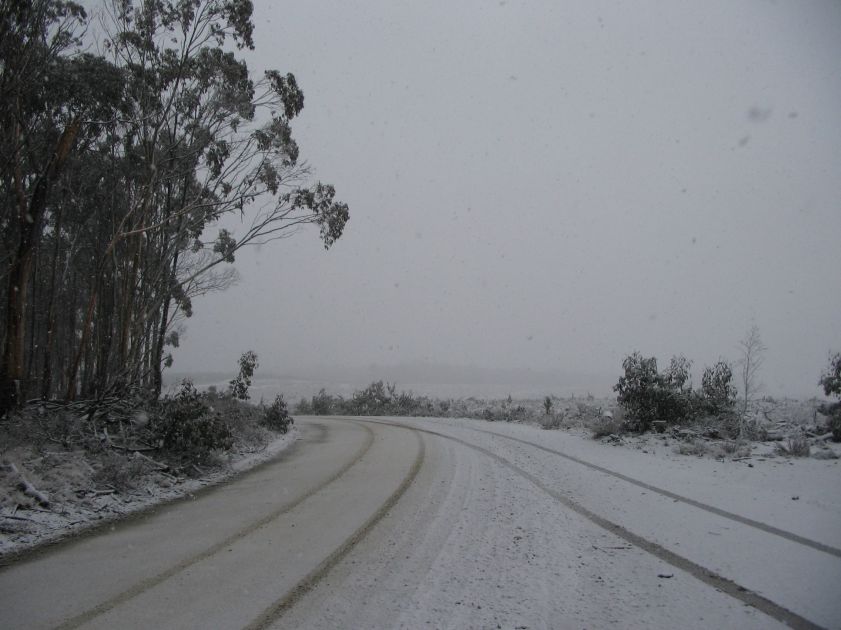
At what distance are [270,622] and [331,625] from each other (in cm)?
47

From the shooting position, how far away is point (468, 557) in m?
4.81

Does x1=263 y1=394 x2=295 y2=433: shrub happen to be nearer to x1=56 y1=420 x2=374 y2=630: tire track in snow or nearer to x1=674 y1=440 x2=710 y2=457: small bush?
x1=56 y1=420 x2=374 y2=630: tire track in snow

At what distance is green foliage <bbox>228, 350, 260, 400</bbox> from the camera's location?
21156mm

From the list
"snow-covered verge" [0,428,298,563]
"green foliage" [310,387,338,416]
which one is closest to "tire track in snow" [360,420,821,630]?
"snow-covered verge" [0,428,298,563]

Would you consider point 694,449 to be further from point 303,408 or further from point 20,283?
point 303,408

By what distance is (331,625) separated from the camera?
11.7 feet

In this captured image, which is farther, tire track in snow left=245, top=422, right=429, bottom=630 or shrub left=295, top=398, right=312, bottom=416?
shrub left=295, top=398, right=312, bottom=416

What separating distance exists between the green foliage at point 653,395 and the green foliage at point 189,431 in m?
10.5

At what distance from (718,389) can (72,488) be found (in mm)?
15269

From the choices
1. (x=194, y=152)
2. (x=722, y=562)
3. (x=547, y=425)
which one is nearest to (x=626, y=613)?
(x=722, y=562)

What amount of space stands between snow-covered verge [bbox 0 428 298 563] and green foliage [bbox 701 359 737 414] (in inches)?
488

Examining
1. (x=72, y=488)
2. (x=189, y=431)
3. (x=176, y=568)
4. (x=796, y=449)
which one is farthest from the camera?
(x=189, y=431)

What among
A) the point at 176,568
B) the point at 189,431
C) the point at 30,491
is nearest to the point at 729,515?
the point at 176,568

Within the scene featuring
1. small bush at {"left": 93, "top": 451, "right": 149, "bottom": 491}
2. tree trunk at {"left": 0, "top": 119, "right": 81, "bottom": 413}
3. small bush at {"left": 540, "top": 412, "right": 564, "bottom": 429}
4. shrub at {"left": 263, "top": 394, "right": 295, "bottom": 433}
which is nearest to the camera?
small bush at {"left": 93, "top": 451, "right": 149, "bottom": 491}
